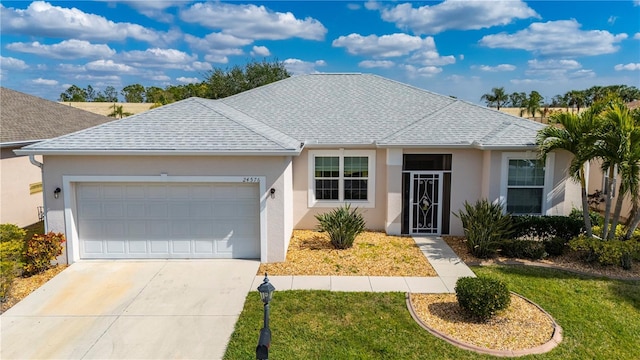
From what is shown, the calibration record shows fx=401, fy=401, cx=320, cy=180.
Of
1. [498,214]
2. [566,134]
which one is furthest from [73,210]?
[566,134]

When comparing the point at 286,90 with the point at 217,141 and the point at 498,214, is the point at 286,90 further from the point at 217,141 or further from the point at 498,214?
the point at 498,214

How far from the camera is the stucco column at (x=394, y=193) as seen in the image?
44.4 feet

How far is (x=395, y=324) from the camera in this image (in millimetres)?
7602

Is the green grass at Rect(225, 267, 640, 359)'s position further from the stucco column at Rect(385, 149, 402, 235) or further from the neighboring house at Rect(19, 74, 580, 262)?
the stucco column at Rect(385, 149, 402, 235)

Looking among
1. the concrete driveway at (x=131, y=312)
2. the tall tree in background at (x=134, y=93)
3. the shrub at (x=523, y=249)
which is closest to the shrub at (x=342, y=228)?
the concrete driveway at (x=131, y=312)

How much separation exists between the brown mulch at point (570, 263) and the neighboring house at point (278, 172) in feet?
6.66

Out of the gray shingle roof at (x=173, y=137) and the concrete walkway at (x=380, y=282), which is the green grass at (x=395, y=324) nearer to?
the concrete walkway at (x=380, y=282)

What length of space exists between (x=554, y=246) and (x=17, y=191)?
58.1 ft

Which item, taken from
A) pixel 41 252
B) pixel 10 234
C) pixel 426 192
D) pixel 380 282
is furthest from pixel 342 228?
pixel 10 234

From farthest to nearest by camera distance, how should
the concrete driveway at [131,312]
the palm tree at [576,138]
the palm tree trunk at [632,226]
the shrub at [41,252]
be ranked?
the palm tree trunk at [632,226] → the palm tree at [576,138] → the shrub at [41,252] → the concrete driveway at [131,312]

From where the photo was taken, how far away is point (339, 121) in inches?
609

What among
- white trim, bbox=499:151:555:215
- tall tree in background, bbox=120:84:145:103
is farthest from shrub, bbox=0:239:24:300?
tall tree in background, bbox=120:84:145:103

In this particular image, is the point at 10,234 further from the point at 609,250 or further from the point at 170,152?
the point at 609,250

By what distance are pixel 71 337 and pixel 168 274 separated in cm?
299
